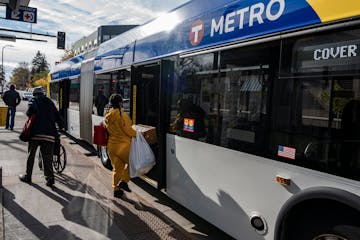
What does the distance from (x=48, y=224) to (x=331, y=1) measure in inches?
160

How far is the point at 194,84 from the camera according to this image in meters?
4.39

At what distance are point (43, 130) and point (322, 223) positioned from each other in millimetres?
5042

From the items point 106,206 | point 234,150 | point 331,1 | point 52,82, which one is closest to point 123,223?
point 106,206

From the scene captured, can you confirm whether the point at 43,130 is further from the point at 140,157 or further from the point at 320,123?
the point at 320,123

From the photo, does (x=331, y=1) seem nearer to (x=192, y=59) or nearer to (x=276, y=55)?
(x=276, y=55)

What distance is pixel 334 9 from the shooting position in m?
2.57

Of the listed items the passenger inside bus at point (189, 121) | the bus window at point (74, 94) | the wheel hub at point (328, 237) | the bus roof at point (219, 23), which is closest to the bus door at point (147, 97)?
the bus roof at point (219, 23)

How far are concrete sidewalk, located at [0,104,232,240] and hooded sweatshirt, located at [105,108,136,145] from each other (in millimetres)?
966

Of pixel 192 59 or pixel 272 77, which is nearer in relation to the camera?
pixel 272 77

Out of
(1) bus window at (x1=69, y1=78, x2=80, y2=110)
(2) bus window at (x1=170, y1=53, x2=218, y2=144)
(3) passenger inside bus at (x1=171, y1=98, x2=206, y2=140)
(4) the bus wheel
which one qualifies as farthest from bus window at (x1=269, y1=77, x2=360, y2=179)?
(1) bus window at (x1=69, y1=78, x2=80, y2=110)

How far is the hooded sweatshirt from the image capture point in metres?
5.57

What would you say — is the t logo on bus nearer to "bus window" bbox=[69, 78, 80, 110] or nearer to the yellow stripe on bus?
the yellow stripe on bus

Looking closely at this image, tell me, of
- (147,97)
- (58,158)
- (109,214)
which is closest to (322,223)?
(109,214)

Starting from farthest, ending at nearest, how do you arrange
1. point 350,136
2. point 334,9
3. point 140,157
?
point 140,157 → point 334,9 → point 350,136
